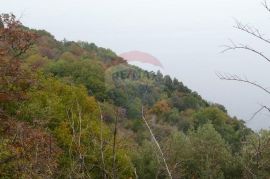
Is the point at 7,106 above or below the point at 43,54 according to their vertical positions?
below

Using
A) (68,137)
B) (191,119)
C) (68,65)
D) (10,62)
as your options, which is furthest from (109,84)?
(10,62)

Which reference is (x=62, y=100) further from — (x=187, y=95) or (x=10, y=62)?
(x=187, y=95)

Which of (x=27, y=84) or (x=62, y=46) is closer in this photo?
(x=27, y=84)

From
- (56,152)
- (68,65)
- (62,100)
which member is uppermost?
(68,65)

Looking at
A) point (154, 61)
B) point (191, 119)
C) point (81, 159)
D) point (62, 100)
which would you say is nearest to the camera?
point (81, 159)

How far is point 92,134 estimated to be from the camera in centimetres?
327

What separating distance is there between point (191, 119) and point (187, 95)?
1220 centimetres

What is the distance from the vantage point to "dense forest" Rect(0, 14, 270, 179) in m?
2.98

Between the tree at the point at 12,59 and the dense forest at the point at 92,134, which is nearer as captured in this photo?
the dense forest at the point at 92,134

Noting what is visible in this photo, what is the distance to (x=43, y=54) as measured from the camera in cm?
5875

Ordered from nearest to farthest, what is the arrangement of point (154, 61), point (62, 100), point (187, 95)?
point (154, 61), point (62, 100), point (187, 95)

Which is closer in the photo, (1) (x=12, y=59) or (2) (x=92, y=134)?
(2) (x=92, y=134)

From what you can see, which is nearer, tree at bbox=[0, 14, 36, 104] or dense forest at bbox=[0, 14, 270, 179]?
dense forest at bbox=[0, 14, 270, 179]

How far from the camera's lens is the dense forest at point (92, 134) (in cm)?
298
